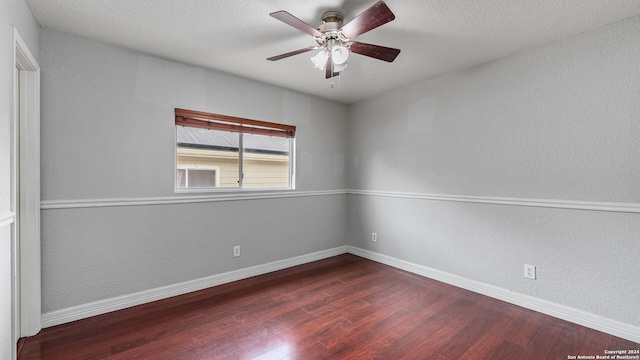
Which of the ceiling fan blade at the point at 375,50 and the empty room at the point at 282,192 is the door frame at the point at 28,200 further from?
the ceiling fan blade at the point at 375,50

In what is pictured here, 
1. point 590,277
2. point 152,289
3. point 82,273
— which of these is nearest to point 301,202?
point 152,289

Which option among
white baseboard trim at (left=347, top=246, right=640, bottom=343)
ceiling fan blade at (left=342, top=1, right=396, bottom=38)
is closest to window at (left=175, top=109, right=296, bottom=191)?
ceiling fan blade at (left=342, top=1, right=396, bottom=38)

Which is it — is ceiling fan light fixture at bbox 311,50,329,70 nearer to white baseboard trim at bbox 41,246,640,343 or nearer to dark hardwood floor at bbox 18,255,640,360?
dark hardwood floor at bbox 18,255,640,360

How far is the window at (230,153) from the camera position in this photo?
292cm

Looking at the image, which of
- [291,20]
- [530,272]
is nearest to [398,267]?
[530,272]

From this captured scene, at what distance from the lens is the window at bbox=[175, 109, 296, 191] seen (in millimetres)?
2924

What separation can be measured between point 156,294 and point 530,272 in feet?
11.2

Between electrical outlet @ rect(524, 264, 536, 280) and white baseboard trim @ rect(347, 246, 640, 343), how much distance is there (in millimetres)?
179

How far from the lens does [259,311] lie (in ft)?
8.09

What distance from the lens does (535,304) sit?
2.48m

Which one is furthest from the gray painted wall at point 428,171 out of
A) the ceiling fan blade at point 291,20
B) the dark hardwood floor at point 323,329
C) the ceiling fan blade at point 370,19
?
the ceiling fan blade at point 370,19

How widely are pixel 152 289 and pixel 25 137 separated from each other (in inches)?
61.1

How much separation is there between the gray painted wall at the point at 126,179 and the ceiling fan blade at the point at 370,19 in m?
1.76

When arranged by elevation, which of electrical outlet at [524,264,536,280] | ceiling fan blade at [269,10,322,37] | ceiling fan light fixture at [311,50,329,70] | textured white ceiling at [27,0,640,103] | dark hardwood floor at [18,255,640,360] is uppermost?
textured white ceiling at [27,0,640,103]
